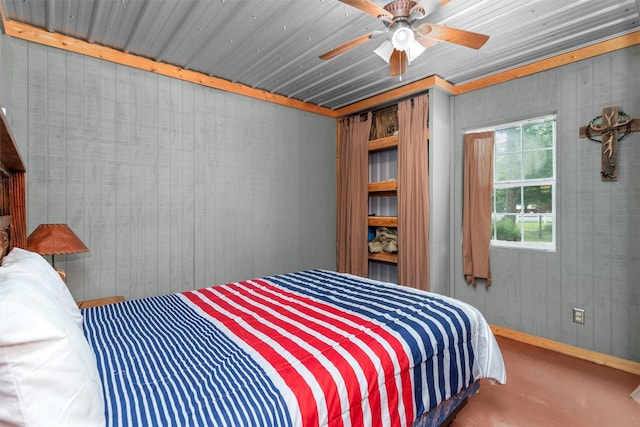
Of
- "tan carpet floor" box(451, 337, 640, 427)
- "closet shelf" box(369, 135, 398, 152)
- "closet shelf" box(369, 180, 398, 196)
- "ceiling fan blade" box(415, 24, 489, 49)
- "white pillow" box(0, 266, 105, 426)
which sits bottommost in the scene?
"tan carpet floor" box(451, 337, 640, 427)

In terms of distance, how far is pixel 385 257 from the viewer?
4.09 metres

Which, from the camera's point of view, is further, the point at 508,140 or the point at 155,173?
the point at 508,140

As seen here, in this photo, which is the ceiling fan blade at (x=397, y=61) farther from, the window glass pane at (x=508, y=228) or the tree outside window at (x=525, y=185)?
the window glass pane at (x=508, y=228)

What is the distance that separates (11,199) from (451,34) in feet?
9.33

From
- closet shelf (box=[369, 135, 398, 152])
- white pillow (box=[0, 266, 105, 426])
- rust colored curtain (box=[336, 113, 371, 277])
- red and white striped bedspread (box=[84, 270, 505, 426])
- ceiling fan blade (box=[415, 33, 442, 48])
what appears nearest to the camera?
white pillow (box=[0, 266, 105, 426])

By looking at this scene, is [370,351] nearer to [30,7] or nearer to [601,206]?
[601,206]

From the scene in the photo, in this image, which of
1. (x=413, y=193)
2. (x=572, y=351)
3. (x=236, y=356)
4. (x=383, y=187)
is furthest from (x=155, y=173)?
(x=572, y=351)

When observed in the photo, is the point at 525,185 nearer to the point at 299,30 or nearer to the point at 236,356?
the point at 299,30

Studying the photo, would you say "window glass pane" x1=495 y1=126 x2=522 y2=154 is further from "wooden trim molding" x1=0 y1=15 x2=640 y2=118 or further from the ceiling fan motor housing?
the ceiling fan motor housing

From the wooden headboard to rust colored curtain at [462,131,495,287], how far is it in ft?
11.9

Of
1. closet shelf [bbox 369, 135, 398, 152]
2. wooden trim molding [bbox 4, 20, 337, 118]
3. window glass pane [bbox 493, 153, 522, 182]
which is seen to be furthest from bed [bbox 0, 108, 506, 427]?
closet shelf [bbox 369, 135, 398, 152]

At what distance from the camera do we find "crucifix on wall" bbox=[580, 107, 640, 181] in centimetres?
260

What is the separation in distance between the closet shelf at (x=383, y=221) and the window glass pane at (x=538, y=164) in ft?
4.70

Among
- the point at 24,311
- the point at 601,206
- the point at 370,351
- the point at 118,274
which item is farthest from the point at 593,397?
the point at 118,274
